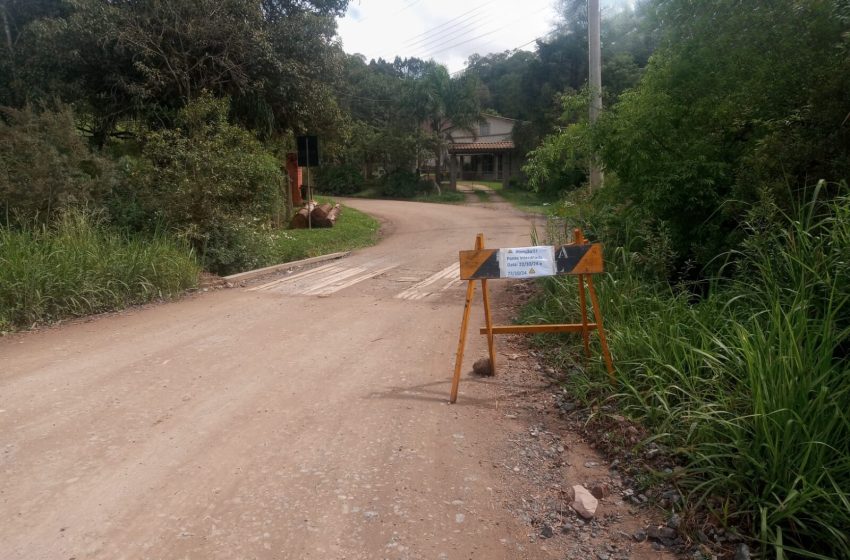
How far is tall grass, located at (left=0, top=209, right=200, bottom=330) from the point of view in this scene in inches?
305

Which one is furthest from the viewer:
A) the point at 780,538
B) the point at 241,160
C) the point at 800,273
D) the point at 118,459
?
the point at 241,160

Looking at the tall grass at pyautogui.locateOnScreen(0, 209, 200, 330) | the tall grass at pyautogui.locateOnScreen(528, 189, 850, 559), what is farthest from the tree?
the tall grass at pyautogui.locateOnScreen(528, 189, 850, 559)

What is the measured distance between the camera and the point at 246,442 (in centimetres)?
421

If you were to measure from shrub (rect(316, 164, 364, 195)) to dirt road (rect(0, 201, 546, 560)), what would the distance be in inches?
1428

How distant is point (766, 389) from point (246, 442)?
3.23m

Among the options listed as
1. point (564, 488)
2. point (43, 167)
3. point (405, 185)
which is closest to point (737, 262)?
point (564, 488)

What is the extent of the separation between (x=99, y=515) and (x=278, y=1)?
1741 centimetres

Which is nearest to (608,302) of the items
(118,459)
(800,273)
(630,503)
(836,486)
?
(800,273)

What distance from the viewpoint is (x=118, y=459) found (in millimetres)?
3939

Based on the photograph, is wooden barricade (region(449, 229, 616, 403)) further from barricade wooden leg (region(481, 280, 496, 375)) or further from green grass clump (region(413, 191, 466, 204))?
green grass clump (region(413, 191, 466, 204))

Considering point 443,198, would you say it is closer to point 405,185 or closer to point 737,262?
point 405,185

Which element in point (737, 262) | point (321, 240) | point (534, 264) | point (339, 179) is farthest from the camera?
point (339, 179)

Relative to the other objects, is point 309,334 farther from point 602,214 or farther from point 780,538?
point 780,538

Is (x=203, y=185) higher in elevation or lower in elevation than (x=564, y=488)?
higher
